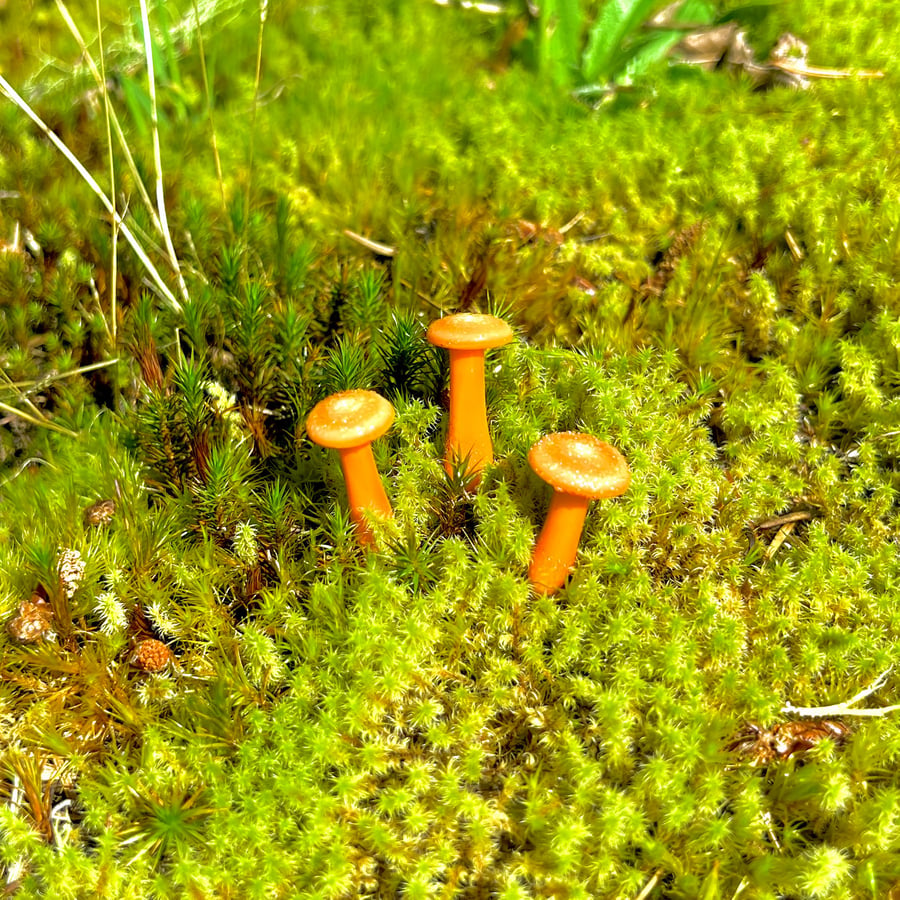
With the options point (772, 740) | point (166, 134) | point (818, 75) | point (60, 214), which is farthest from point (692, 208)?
point (60, 214)

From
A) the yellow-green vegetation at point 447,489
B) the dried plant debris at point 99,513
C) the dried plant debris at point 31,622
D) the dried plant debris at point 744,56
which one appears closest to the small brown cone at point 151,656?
the yellow-green vegetation at point 447,489

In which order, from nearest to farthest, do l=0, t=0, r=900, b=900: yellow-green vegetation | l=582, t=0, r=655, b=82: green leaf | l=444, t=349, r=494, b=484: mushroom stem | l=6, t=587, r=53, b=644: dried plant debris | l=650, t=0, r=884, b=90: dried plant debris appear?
l=0, t=0, r=900, b=900: yellow-green vegetation
l=6, t=587, r=53, b=644: dried plant debris
l=444, t=349, r=494, b=484: mushroom stem
l=650, t=0, r=884, b=90: dried plant debris
l=582, t=0, r=655, b=82: green leaf

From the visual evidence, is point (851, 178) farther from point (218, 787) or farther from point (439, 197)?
point (218, 787)

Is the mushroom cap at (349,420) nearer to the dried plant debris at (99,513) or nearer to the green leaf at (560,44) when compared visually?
the dried plant debris at (99,513)

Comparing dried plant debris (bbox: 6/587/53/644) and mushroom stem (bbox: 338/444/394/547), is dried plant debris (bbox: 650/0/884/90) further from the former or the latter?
dried plant debris (bbox: 6/587/53/644)

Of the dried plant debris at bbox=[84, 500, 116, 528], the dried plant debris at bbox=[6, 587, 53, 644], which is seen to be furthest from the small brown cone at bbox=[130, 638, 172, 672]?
the dried plant debris at bbox=[84, 500, 116, 528]

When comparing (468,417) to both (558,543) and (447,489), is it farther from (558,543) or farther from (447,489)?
(558,543)

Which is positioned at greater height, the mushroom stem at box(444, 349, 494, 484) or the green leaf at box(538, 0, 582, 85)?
the green leaf at box(538, 0, 582, 85)
